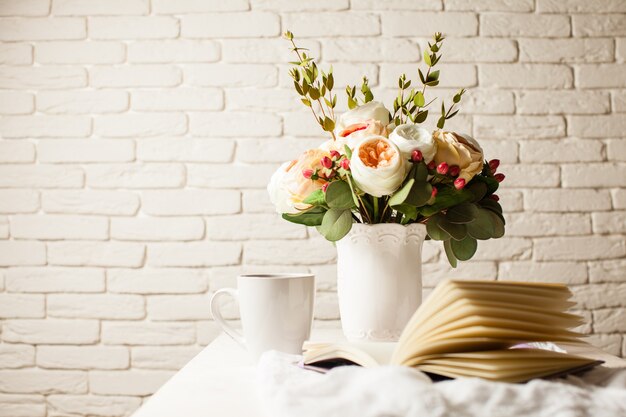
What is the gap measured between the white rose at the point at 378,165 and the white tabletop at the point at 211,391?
0.30 metres

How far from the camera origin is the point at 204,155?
66.8 inches

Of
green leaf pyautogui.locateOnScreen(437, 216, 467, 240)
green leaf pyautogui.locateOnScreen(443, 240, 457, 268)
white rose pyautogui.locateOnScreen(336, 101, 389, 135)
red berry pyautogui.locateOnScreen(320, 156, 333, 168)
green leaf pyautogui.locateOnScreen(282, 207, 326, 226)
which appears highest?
white rose pyautogui.locateOnScreen(336, 101, 389, 135)

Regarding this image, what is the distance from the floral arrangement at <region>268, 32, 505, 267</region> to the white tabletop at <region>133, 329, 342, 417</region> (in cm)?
24

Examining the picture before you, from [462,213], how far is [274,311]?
0.31 m

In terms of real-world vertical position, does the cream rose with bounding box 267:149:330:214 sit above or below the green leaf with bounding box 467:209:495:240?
above

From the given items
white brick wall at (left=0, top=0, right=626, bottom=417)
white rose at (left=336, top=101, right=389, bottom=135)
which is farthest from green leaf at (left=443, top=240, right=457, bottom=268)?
white brick wall at (left=0, top=0, right=626, bottom=417)

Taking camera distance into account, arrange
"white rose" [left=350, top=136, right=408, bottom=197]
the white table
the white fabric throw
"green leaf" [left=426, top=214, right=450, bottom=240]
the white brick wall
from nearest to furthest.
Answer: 1. the white fabric throw
2. the white table
3. "white rose" [left=350, top=136, right=408, bottom=197]
4. "green leaf" [left=426, top=214, right=450, bottom=240]
5. the white brick wall

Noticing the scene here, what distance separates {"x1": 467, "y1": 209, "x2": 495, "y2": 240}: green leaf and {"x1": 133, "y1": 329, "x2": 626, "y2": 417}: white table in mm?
244

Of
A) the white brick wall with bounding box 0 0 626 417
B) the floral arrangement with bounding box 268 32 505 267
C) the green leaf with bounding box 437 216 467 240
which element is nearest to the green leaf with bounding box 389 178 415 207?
→ the floral arrangement with bounding box 268 32 505 267

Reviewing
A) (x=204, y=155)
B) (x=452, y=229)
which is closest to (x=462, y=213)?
(x=452, y=229)

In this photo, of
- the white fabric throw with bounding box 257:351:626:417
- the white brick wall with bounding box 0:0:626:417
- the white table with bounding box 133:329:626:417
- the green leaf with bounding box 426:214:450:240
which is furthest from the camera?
the white brick wall with bounding box 0:0:626:417

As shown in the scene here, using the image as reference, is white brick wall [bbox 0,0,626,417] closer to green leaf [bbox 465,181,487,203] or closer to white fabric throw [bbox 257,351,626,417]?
green leaf [bbox 465,181,487,203]

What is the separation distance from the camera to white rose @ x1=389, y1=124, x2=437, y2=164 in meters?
0.77

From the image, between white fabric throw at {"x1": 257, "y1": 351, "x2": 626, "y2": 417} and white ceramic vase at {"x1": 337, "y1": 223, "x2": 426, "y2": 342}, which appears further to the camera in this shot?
white ceramic vase at {"x1": 337, "y1": 223, "x2": 426, "y2": 342}
